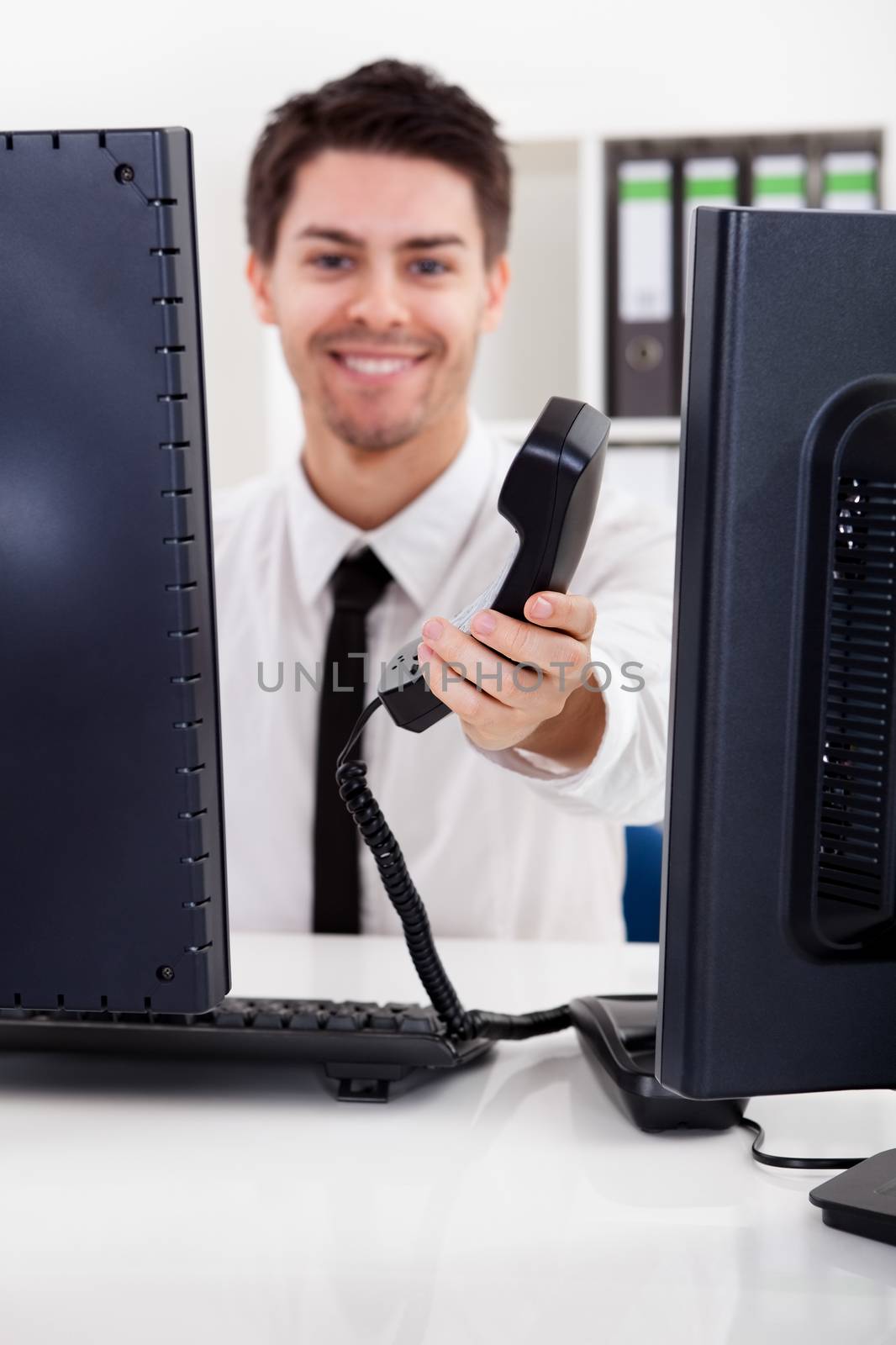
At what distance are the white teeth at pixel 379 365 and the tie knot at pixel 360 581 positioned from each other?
314 mm

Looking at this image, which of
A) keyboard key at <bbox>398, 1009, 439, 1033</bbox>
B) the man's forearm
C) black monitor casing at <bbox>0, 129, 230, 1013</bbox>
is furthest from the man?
black monitor casing at <bbox>0, 129, 230, 1013</bbox>

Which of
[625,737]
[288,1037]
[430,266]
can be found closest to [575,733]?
[625,737]

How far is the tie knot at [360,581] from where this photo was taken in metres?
1.46

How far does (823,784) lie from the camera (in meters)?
0.55

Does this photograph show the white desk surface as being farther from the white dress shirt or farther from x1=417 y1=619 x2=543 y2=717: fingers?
the white dress shirt

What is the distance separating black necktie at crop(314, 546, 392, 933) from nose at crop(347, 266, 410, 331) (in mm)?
476

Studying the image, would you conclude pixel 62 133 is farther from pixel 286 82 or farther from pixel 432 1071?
pixel 286 82

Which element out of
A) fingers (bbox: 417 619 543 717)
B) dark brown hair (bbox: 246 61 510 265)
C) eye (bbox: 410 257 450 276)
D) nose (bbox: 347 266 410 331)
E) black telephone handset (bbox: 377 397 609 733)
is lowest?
fingers (bbox: 417 619 543 717)

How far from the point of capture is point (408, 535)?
1.56 m

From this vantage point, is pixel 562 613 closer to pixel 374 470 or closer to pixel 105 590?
pixel 105 590

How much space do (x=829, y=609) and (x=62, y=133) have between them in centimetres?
40

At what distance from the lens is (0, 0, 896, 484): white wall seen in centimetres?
234

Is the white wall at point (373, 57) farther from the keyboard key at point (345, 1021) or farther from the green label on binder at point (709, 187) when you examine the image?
the keyboard key at point (345, 1021)

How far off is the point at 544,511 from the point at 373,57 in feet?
6.96
